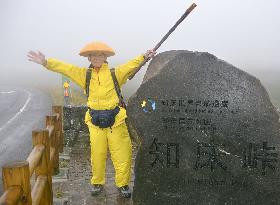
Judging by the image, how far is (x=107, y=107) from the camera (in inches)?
228

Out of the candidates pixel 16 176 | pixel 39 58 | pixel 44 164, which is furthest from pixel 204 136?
pixel 39 58

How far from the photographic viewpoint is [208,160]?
16.8 feet

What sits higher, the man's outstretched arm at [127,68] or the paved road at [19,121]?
the man's outstretched arm at [127,68]

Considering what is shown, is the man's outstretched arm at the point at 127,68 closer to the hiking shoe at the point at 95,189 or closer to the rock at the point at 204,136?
the rock at the point at 204,136

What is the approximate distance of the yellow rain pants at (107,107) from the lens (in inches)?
229

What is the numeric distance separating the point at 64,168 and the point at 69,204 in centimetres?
182

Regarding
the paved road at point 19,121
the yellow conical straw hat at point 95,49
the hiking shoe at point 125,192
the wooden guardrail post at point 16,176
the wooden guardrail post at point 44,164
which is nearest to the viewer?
the wooden guardrail post at point 16,176

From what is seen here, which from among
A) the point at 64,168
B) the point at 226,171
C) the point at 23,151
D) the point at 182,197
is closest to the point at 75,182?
the point at 64,168

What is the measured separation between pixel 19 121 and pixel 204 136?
1139cm

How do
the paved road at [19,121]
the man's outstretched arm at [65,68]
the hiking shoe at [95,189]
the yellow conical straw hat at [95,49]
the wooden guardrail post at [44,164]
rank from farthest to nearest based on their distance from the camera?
the paved road at [19,121], the hiking shoe at [95,189], the man's outstretched arm at [65,68], the yellow conical straw hat at [95,49], the wooden guardrail post at [44,164]

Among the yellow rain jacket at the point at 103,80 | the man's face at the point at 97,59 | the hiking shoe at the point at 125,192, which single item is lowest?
the hiking shoe at the point at 125,192

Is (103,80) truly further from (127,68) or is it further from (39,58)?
(39,58)

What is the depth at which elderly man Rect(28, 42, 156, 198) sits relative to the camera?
19.0 ft

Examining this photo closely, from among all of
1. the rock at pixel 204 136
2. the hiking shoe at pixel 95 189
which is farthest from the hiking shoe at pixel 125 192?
the rock at pixel 204 136
